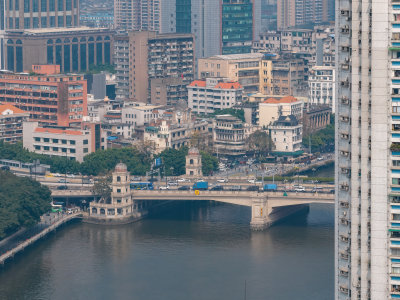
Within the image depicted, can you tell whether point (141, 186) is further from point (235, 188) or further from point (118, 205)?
point (235, 188)

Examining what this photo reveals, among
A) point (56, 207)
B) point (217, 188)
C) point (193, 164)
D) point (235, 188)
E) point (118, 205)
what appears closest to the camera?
point (118, 205)

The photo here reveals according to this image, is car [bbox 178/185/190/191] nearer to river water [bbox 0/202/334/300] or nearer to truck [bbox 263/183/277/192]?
river water [bbox 0/202/334/300]

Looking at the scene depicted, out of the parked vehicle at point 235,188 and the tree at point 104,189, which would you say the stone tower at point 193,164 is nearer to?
the parked vehicle at point 235,188

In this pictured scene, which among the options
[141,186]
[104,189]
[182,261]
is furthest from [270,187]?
[182,261]

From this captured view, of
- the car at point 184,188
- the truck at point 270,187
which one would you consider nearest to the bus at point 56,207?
the car at point 184,188

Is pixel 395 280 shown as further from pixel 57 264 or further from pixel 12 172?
pixel 12 172

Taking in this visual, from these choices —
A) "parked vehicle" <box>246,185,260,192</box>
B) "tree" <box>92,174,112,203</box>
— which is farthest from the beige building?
"parked vehicle" <box>246,185,260,192</box>
